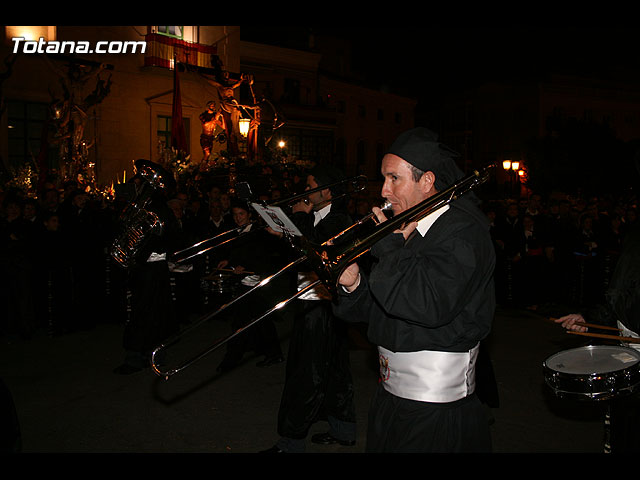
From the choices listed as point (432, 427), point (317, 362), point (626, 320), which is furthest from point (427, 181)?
point (317, 362)

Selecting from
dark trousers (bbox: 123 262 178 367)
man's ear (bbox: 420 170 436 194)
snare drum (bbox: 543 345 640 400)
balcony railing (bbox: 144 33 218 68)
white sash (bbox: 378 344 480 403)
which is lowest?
dark trousers (bbox: 123 262 178 367)

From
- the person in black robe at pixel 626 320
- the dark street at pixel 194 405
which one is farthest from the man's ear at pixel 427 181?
the dark street at pixel 194 405

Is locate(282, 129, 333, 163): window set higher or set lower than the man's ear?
higher

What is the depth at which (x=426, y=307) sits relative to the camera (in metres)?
2.30

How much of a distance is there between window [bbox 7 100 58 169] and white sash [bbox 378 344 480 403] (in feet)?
61.3

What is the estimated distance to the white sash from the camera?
2.49 metres

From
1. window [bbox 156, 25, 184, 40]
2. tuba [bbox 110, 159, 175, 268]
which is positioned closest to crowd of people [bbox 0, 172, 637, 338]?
tuba [bbox 110, 159, 175, 268]

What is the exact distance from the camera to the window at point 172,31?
22203 mm

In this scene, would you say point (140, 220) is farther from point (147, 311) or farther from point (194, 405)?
point (194, 405)

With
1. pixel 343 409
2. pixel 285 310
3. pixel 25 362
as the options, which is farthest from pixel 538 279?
pixel 25 362

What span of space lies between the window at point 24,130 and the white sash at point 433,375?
18672mm

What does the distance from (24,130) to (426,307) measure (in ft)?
64.7

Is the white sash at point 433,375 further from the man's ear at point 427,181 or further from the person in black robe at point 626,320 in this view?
the person in black robe at point 626,320

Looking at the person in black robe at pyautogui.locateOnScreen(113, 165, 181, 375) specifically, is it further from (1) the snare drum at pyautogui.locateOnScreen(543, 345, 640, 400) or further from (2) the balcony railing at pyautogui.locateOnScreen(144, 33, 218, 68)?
(2) the balcony railing at pyautogui.locateOnScreen(144, 33, 218, 68)
